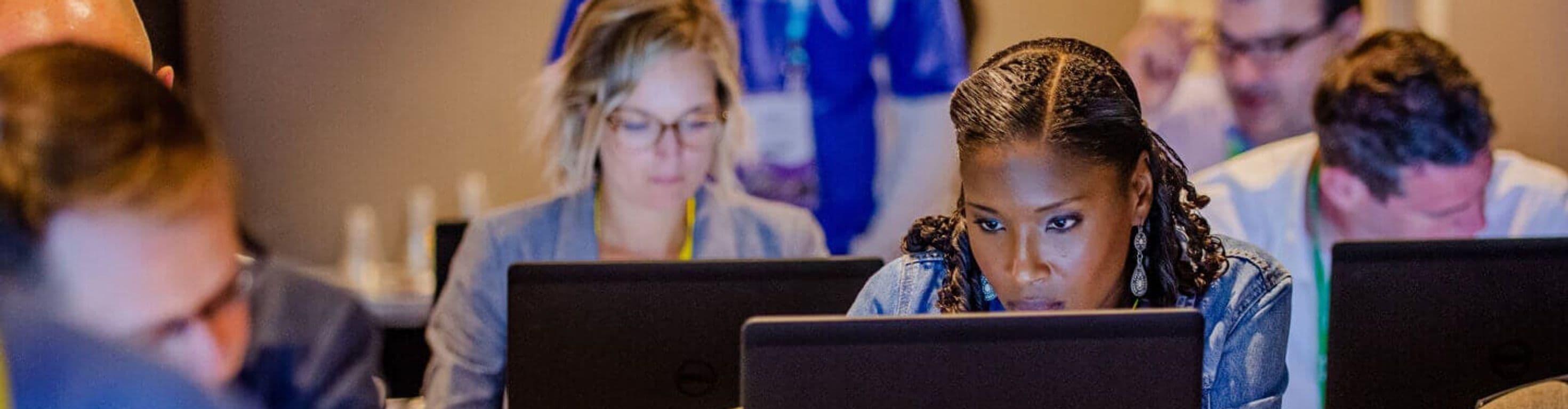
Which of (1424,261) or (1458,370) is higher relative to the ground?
(1424,261)

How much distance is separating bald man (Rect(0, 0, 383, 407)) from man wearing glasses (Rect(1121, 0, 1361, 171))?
366 centimetres

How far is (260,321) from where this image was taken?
1.15 m

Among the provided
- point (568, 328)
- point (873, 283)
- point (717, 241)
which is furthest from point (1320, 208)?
point (568, 328)

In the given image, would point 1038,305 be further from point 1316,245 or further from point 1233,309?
point 1316,245

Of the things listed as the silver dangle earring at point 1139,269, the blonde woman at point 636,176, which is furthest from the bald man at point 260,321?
the blonde woman at point 636,176

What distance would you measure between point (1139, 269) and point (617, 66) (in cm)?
190

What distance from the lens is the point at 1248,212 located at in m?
3.78

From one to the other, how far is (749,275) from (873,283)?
6.5 inches

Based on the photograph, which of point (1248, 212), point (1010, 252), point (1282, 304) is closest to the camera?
point (1010, 252)

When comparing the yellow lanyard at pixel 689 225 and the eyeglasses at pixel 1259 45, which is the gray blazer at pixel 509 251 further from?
the eyeglasses at pixel 1259 45

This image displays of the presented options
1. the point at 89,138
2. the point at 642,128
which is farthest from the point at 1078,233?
the point at 642,128

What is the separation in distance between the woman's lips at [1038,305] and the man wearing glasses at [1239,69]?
2915 mm

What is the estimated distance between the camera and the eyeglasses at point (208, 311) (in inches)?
42.8

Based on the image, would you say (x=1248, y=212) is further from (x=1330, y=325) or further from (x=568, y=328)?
(x=568, y=328)
